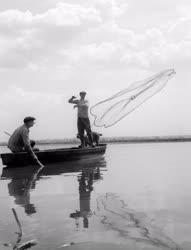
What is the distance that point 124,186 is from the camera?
10570mm

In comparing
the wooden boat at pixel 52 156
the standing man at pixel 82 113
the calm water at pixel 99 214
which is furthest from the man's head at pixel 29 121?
the calm water at pixel 99 214

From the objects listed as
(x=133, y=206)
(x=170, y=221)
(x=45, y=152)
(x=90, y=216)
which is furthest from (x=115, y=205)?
(x=45, y=152)

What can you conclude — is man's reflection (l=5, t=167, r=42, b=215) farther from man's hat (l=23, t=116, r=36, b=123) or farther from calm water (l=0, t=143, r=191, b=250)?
man's hat (l=23, t=116, r=36, b=123)

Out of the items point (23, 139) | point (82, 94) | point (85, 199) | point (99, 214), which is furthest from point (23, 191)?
point (82, 94)

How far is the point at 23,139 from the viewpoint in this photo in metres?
16.1

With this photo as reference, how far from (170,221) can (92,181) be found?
5672mm

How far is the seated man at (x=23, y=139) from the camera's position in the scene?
52.1 ft

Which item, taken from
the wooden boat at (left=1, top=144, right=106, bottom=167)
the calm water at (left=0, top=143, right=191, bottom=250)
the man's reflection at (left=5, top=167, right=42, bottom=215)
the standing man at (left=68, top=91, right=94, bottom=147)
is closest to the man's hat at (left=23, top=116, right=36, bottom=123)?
the wooden boat at (left=1, top=144, right=106, bottom=167)

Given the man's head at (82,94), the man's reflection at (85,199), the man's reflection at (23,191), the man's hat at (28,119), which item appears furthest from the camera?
the man's head at (82,94)

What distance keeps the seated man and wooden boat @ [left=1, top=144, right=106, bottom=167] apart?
0.29 meters

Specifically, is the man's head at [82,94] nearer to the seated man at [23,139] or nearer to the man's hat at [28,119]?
the seated man at [23,139]

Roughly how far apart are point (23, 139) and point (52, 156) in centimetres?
261

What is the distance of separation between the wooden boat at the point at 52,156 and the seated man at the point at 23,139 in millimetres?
294

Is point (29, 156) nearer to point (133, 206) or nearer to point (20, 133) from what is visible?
point (20, 133)
